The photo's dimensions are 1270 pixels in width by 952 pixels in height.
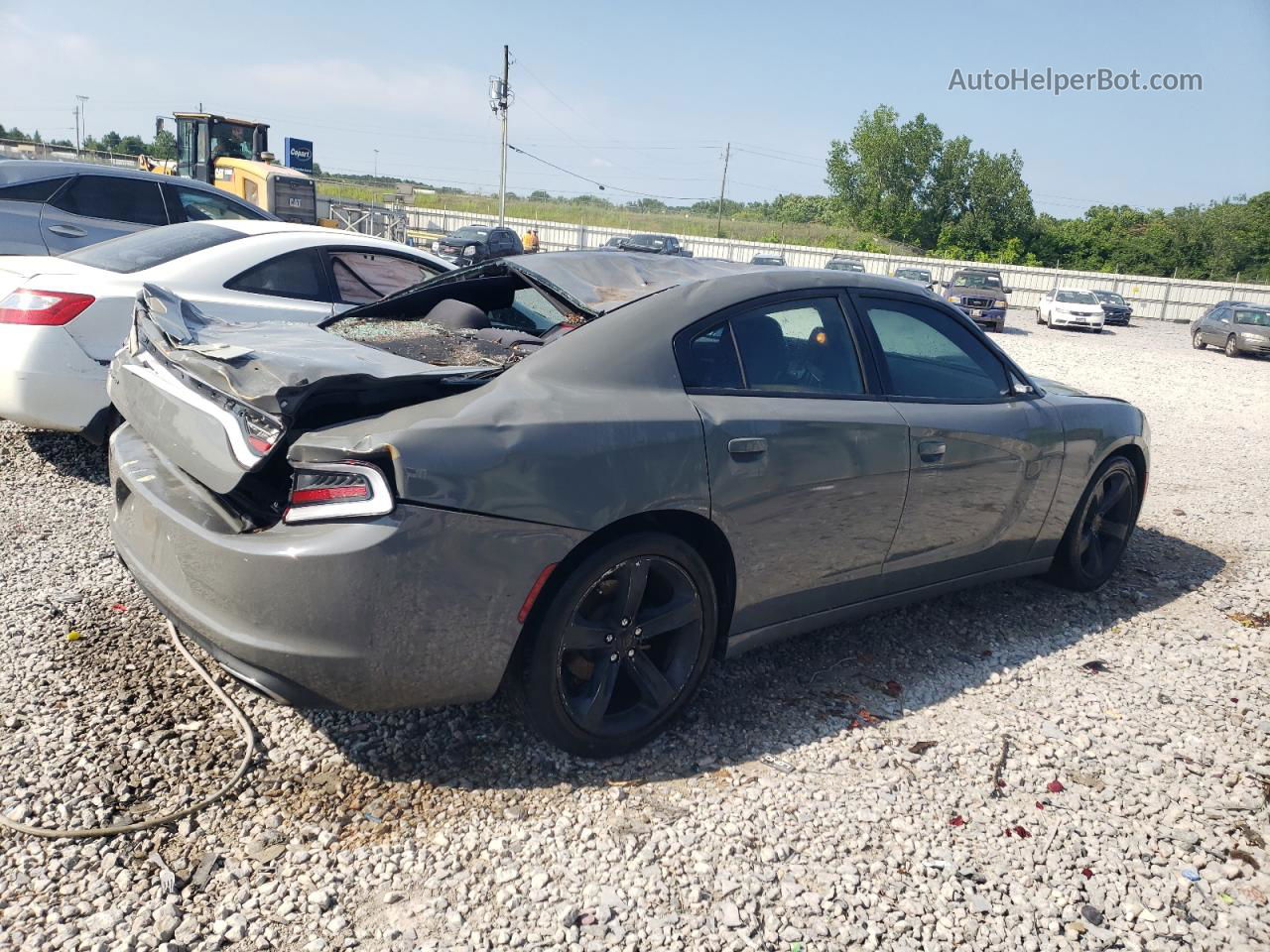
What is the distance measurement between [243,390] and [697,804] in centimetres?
180

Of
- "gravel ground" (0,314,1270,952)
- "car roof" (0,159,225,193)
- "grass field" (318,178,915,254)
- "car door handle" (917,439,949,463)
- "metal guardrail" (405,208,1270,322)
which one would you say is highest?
"grass field" (318,178,915,254)

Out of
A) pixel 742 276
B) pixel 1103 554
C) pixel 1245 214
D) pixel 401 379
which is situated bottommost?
pixel 1103 554

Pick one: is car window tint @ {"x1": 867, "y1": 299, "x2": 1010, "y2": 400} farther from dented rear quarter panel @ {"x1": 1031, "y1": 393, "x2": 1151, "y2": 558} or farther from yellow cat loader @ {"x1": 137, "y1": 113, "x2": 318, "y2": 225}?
yellow cat loader @ {"x1": 137, "y1": 113, "x2": 318, "y2": 225}

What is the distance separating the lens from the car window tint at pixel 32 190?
26.0ft

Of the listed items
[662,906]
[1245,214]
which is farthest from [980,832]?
Answer: [1245,214]

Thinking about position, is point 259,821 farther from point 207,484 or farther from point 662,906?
point 662,906

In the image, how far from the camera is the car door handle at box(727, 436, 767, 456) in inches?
122

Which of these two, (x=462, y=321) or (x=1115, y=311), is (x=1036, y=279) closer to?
(x=1115, y=311)

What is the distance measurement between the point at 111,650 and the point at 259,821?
130 cm

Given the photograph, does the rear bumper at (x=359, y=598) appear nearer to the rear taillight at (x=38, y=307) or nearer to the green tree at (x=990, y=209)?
the rear taillight at (x=38, y=307)

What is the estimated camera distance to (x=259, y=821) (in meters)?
2.64

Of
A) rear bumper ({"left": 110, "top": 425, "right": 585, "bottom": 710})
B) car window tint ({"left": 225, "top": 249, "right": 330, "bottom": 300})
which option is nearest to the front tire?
rear bumper ({"left": 110, "top": 425, "right": 585, "bottom": 710})

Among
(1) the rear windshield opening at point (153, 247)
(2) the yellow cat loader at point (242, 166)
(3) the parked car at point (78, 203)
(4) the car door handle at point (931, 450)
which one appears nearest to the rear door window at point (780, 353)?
(4) the car door handle at point (931, 450)

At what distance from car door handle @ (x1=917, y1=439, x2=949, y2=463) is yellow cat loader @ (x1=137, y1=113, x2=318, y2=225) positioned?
2336 centimetres
